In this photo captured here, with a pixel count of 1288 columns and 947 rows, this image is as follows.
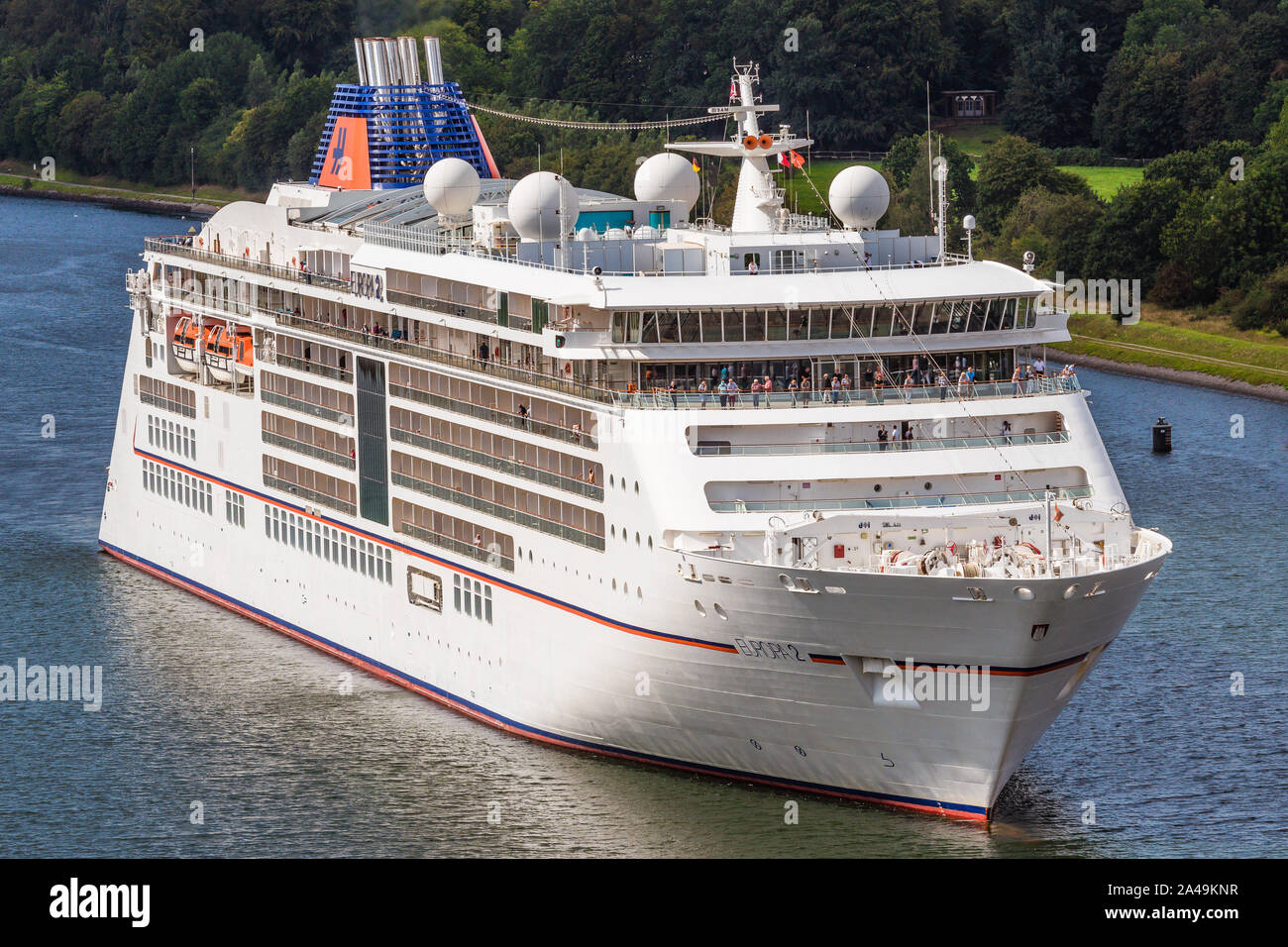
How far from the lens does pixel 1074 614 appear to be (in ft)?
129

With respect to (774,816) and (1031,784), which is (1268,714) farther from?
(774,816)

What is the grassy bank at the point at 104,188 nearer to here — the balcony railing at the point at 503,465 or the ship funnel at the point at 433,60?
the ship funnel at the point at 433,60

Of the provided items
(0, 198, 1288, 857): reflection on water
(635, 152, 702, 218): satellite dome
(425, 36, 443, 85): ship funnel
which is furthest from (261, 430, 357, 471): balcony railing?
(425, 36, 443, 85): ship funnel

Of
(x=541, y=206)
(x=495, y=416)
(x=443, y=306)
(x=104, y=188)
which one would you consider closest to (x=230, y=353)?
(x=443, y=306)

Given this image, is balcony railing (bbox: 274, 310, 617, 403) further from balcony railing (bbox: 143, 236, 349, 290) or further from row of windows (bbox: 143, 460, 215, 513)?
row of windows (bbox: 143, 460, 215, 513)

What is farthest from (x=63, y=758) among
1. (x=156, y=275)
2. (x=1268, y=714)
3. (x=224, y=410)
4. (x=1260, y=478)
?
(x=1260, y=478)

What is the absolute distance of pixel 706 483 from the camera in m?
40.8

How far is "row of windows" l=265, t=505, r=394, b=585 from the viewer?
50906mm

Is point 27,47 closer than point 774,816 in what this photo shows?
No

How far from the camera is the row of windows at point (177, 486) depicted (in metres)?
58.7

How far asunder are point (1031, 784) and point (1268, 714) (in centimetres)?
673

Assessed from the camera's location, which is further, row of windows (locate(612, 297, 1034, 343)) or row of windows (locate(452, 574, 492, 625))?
row of windows (locate(452, 574, 492, 625))

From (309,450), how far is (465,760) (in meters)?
10.8

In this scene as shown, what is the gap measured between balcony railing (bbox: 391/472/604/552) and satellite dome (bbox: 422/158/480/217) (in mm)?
6117
